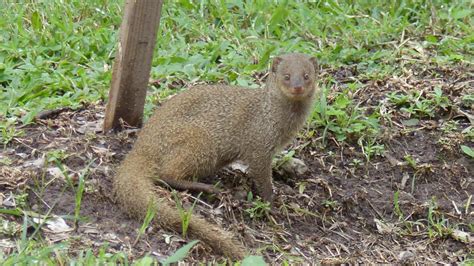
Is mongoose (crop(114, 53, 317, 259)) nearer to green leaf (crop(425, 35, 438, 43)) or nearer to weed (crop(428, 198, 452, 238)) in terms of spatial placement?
weed (crop(428, 198, 452, 238))

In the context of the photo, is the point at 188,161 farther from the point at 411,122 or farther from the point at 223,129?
the point at 411,122

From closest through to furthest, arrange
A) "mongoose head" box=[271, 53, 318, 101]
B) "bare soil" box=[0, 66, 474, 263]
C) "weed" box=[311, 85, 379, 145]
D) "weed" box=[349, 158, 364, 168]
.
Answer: "bare soil" box=[0, 66, 474, 263], "mongoose head" box=[271, 53, 318, 101], "weed" box=[349, 158, 364, 168], "weed" box=[311, 85, 379, 145]

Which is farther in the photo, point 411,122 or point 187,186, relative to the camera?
point 411,122

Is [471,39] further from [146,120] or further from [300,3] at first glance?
[146,120]

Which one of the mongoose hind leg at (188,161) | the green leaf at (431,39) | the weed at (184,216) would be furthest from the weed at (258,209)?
the green leaf at (431,39)

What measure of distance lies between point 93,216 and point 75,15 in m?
2.51

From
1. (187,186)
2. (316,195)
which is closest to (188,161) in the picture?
(187,186)

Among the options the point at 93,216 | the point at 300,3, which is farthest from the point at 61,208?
the point at 300,3

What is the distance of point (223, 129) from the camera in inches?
177

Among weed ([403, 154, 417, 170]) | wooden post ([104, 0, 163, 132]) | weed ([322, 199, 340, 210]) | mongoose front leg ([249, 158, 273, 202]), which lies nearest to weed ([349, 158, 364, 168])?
weed ([403, 154, 417, 170])

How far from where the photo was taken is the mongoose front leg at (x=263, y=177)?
14.6ft

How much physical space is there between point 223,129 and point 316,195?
61cm

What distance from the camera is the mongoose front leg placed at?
445 centimetres

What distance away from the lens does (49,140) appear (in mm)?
4500
